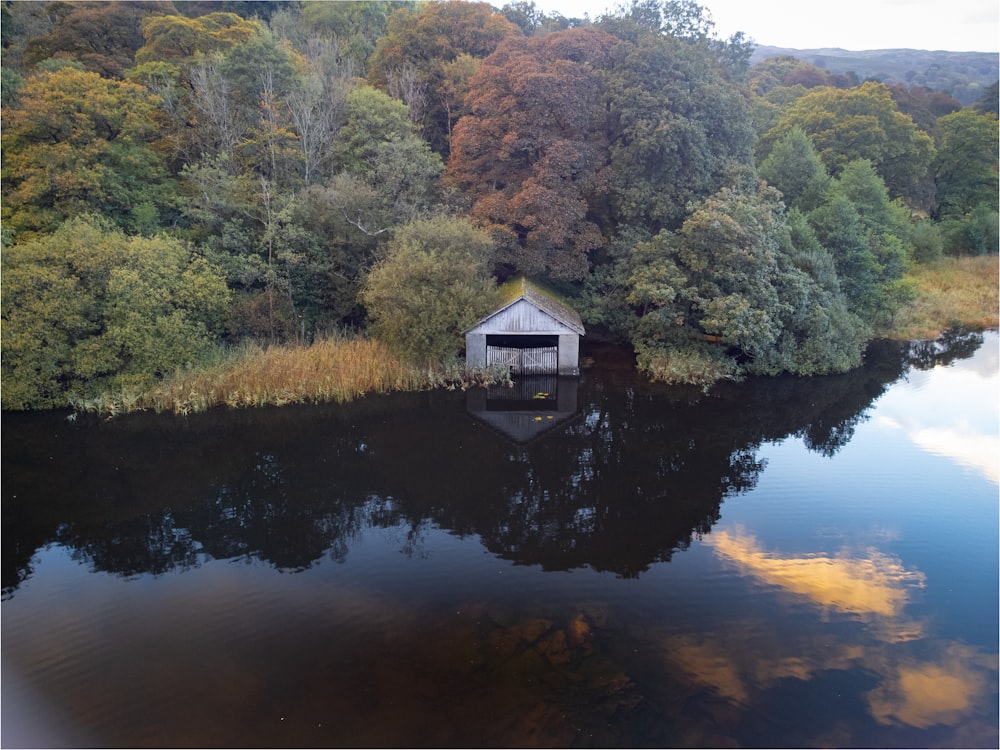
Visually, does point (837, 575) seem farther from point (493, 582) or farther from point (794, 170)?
point (794, 170)

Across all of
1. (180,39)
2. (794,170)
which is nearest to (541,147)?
(794,170)

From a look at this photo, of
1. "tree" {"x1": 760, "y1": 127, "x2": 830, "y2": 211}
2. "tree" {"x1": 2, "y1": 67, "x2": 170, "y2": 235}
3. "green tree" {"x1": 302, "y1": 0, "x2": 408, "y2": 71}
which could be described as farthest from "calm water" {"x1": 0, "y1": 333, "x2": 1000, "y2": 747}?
"green tree" {"x1": 302, "y1": 0, "x2": 408, "y2": 71}

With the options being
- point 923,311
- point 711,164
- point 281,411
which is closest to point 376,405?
point 281,411

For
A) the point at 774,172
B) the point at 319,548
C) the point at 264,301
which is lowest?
the point at 319,548

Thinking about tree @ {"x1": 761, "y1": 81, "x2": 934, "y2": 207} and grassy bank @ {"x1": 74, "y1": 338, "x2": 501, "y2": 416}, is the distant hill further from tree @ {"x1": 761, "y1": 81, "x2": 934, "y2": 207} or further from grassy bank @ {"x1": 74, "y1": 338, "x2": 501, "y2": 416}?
grassy bank @ {"x1": 74, "y1": 338, "x2": 501, "y2": 416}

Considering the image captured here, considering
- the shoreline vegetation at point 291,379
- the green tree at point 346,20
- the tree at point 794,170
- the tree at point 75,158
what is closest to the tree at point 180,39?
the tree at point 75,158

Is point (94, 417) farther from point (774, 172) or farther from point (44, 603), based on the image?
point (774, 172)
